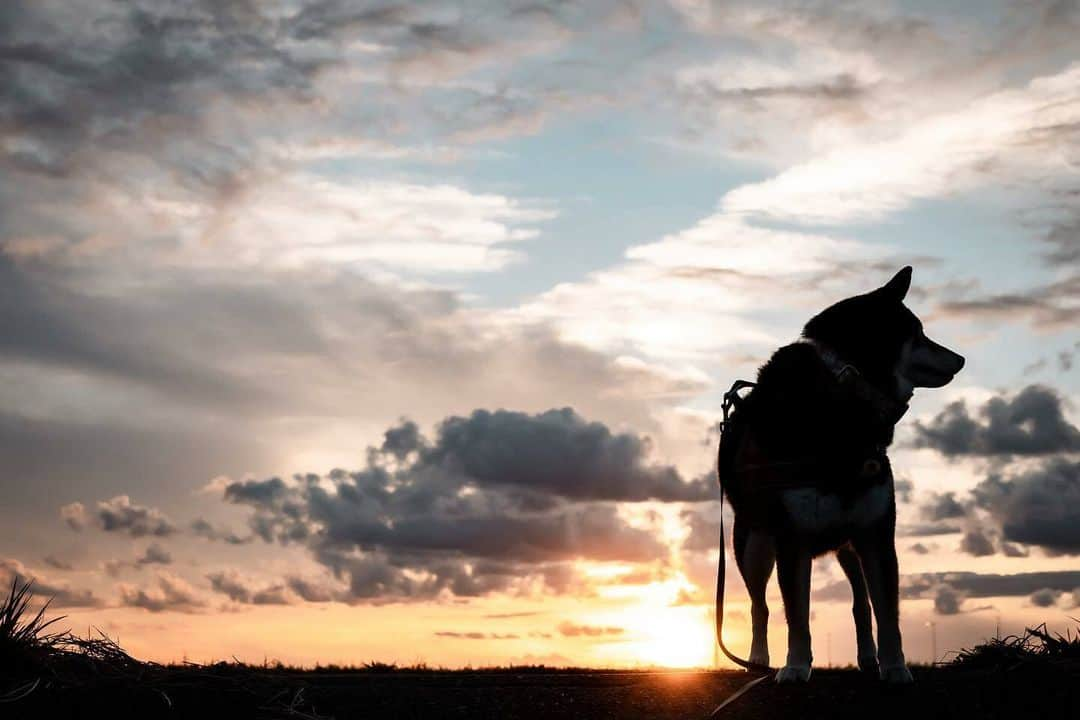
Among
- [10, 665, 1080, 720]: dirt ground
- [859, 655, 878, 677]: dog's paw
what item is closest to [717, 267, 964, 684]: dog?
[859, 655, 878, 677]: dog's paw

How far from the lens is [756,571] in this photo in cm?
1413

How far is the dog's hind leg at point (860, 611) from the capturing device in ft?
43.7

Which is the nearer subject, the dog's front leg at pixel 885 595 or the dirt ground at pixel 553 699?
the dirt ground at pixel 553 699

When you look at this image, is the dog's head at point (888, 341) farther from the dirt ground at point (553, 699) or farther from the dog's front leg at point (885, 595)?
the dirt ground at point (553, 699)

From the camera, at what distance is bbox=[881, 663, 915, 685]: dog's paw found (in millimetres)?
12031

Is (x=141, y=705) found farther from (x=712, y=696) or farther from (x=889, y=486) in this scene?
(x=889, y=486)

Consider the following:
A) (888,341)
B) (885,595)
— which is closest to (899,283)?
(888,341)

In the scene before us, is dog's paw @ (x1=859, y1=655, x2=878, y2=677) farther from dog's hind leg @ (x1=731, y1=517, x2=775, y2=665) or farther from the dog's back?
the dog's back

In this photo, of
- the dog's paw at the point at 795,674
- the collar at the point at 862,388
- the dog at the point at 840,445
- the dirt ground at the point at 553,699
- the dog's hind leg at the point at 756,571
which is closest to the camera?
the dirt ground at the point at 553,699

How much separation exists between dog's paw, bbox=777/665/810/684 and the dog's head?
2.98 meters

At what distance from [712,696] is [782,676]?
81 cm

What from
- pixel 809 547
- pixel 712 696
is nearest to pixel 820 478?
pixel 809 547

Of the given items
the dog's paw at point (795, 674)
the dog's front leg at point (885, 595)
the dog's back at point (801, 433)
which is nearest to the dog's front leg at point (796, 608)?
the dog's paw at point (795, 674)

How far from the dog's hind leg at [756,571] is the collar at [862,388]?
2.23m
